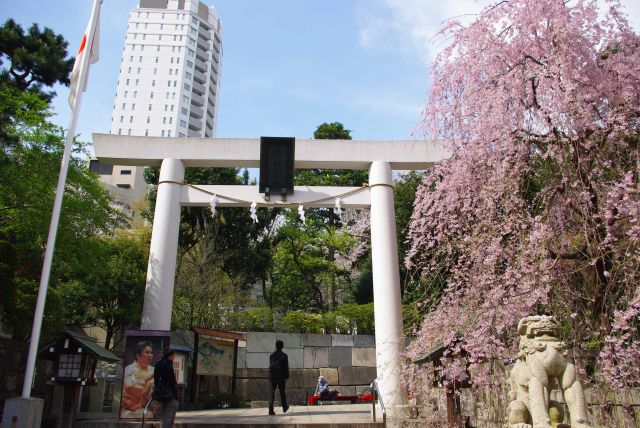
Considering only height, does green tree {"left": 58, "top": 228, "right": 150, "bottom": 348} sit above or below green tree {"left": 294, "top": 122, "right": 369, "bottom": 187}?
below

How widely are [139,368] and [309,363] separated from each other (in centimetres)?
627

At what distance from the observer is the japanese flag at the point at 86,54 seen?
6.79 metres

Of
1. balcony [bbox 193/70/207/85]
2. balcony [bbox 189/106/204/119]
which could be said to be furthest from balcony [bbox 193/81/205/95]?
balcony [bbox 189/106/204/119]

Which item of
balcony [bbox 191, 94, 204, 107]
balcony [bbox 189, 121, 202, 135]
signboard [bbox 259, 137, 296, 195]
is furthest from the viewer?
balcony [bbox 191, 94, 204, 107]

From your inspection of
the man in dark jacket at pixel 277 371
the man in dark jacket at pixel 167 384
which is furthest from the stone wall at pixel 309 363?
the man in dark jacket at pixel 167 384

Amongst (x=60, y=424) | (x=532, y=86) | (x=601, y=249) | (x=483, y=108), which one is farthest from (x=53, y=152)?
(x=601, y=249)

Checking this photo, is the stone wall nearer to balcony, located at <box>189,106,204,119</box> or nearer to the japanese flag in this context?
the japanese flag

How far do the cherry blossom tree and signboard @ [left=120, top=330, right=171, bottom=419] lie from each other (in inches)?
185

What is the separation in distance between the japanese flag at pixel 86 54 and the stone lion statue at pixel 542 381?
20.6ft

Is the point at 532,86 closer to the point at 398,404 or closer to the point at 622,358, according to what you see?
the point at 622,358

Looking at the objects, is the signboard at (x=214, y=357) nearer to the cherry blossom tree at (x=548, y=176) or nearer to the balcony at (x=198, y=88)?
the cherry blossom tree at (x=548, y=176)

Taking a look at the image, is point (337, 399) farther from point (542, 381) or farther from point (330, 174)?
point (330, 174)

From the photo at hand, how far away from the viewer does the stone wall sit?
507 inches

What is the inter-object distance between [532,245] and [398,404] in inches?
178
